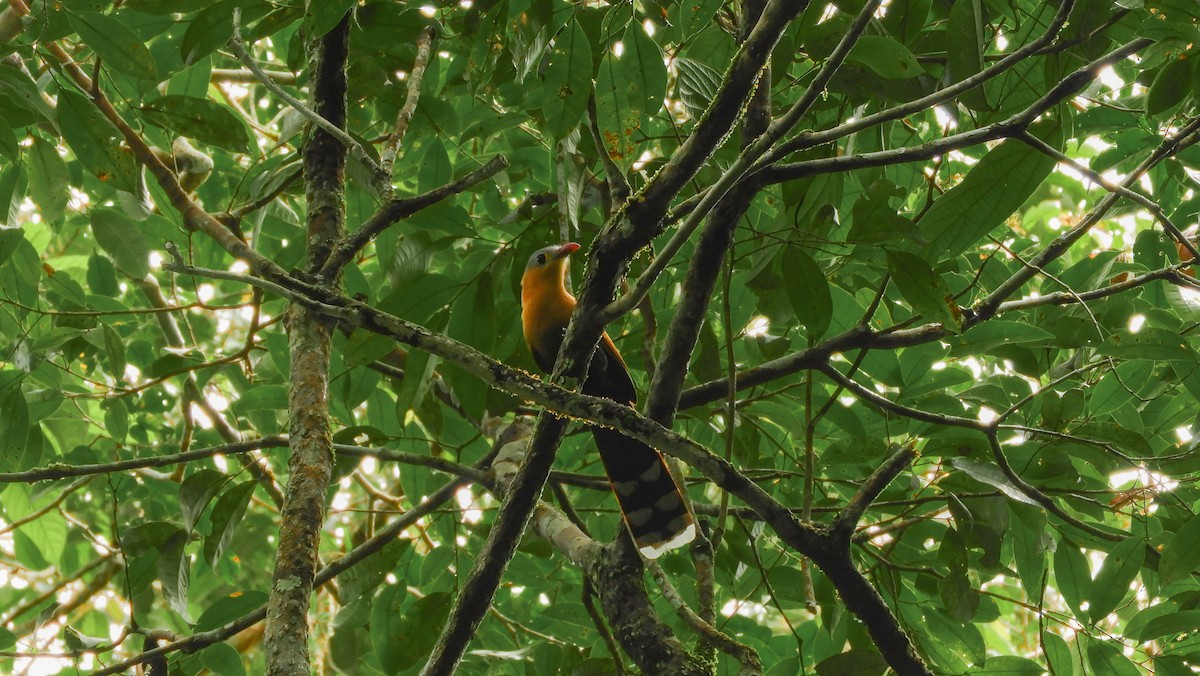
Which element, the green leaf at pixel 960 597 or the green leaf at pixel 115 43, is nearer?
the green leaf at pixel 115 43

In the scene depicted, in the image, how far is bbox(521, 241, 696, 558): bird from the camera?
3.03 metres

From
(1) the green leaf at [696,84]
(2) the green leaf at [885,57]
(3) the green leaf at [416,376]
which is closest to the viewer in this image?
(2) the green leaf at [885,57]

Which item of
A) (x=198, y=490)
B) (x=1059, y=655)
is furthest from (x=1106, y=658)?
(x=198, y=490)

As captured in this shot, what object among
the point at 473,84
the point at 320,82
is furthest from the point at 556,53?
the point at 320,82

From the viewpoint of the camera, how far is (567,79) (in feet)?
7.72

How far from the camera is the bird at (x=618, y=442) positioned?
3.03 metres

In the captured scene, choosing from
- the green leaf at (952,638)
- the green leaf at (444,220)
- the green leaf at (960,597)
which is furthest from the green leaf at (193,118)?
the green leaf at (952,638)

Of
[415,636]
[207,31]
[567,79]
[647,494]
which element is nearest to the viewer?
[567,79]

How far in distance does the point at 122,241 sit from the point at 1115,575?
305cm

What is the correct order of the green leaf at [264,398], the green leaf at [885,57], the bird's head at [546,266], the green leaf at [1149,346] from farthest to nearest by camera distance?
1. the bird's head at [546,266]
2. the green leaf at [264,398]
3. the green leaf at [1149,346]
4. the green leaf at [885,57]

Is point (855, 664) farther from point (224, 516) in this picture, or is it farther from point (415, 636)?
point (224, 516)

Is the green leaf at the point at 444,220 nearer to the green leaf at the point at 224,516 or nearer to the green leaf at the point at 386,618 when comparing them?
the green leaf at the point at 224,516

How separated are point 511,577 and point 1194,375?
7.21 feet

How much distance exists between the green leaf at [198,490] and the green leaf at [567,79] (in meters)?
1.41
